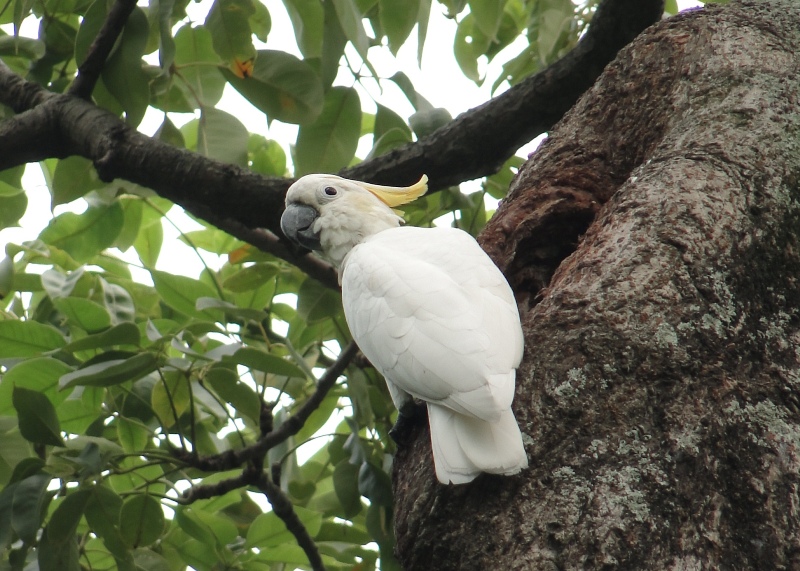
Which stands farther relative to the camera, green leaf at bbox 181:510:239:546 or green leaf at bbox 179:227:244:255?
green leaf at bbox 179:227:244:255

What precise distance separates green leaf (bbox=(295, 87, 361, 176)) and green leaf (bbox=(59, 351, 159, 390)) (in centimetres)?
94

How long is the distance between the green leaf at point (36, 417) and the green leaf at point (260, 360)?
476 mm

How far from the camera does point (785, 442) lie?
5.28 feet

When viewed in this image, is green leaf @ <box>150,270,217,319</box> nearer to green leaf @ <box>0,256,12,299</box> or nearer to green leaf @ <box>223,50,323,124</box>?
green leaf @ <box>0,256,12,299</box>

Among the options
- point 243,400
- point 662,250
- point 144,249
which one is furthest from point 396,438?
point 144,249

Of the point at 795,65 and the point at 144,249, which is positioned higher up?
the point at 795,65

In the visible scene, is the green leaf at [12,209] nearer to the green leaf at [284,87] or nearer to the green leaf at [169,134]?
the green leaf at [169,134]

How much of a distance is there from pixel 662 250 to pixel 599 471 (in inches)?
22.6

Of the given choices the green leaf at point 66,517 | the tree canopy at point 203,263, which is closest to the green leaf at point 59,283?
the tree canopy at point 203,263

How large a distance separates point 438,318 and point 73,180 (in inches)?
65.4

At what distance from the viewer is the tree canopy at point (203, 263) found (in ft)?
7.75

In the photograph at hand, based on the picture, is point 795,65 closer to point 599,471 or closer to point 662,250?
point 662,250

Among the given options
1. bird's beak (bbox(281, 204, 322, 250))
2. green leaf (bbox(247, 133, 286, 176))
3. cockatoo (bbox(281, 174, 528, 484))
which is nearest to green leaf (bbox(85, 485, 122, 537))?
cockatoo (bbox(281, 174, 528, 484))

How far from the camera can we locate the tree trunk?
1478 millimetres
